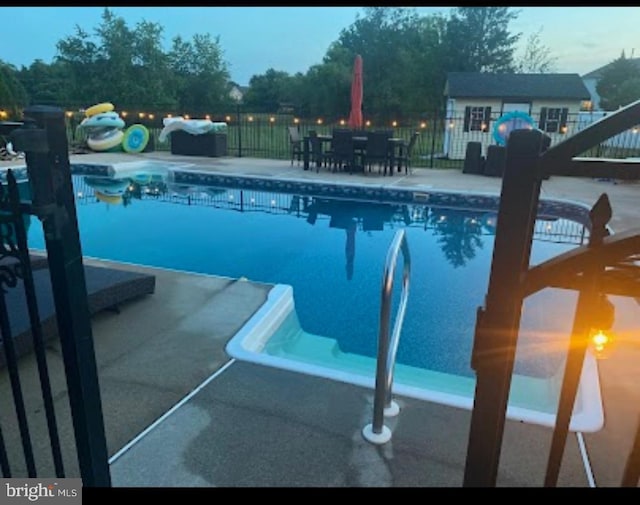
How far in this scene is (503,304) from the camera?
841mm

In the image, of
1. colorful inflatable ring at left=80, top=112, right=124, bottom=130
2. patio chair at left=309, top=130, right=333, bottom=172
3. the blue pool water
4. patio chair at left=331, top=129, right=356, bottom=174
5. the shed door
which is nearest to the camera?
the blue pool water

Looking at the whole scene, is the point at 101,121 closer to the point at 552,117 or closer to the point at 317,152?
the point at 317,152

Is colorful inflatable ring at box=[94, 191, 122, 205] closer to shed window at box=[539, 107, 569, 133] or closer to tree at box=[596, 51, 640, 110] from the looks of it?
shed window at box=[539, 107, 569, 133]

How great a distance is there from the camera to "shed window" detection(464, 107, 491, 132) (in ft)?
48.8

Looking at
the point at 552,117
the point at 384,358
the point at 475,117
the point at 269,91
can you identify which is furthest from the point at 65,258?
the point at 269,91

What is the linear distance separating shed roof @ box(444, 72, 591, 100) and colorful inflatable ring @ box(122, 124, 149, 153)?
9.96 metres

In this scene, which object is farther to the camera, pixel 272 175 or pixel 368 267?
pixel 272 175

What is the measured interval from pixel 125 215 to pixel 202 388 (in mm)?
6488

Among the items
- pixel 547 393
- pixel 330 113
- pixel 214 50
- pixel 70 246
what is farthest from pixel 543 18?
pixel 70 246

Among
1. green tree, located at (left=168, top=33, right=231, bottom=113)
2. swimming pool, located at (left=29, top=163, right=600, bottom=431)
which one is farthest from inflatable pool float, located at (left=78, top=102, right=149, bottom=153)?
green tree, located at (left=168, top=33, right=231, bottom=113)

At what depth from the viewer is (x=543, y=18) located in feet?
98.9
